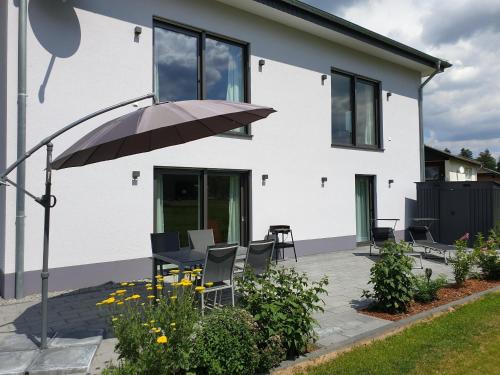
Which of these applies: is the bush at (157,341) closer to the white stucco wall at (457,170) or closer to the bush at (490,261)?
the bush at (490,261)

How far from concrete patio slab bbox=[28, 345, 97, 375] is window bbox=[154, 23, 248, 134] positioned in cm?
494

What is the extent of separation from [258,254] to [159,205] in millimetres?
2820

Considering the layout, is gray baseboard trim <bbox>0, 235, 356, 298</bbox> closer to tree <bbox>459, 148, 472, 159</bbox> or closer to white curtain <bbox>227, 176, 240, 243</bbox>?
white curtain <bbox>227, 176, 240, 243</bbox>

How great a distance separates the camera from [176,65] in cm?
767

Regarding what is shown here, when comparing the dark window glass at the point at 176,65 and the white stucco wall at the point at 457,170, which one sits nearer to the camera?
the dark window glass at the point at 176,65

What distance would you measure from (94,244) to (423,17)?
8.44 m

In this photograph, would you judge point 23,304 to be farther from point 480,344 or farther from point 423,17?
point 423,17

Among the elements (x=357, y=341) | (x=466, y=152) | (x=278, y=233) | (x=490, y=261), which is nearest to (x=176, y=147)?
(x=278, y=233)

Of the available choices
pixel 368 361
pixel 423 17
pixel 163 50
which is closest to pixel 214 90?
pixel 163 50

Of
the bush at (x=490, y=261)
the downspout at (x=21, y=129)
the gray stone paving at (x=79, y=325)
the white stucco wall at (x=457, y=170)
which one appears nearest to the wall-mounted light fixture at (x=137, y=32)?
the downspout at (x=21, y=129)

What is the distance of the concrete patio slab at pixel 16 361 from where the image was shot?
128 inches

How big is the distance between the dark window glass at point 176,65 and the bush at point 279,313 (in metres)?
4.87

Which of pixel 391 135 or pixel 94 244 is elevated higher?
pixel 391 135

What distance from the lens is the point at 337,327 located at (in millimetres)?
4359
